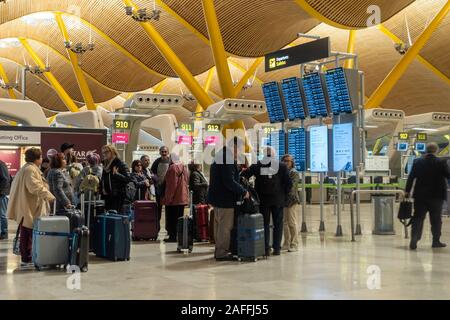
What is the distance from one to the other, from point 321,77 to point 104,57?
2987cm

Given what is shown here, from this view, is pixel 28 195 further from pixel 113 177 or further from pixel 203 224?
pixel 203 224

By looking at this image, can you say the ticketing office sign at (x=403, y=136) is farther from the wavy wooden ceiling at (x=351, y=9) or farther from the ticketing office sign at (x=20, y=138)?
the ticketing office sign at (x=20, y=138)

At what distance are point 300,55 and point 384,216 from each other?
12.8ft

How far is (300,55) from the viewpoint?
44.0 ft

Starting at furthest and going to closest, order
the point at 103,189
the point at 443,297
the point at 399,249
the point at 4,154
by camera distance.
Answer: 1. the point at 4,154
2. the point at 399,249
3. the point at 103,189
4. the point at 443,297

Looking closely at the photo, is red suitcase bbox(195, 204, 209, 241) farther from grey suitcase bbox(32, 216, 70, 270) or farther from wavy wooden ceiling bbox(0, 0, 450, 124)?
wavy wooden ceiling bbox(0, 0, 450, 124)

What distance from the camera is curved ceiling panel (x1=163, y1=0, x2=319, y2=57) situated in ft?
91.4

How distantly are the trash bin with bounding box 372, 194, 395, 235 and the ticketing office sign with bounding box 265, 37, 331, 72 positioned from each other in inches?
129

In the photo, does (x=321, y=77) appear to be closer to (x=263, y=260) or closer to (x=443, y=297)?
(x=263, y=260)

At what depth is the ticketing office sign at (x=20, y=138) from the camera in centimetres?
1470

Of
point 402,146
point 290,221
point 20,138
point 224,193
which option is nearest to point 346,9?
point 402,146

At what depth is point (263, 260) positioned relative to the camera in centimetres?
885

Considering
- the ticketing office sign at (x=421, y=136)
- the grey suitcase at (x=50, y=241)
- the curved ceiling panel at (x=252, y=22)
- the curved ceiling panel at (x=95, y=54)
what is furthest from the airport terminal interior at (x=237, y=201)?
the curved ceiling panel at (x=95, y=54)
